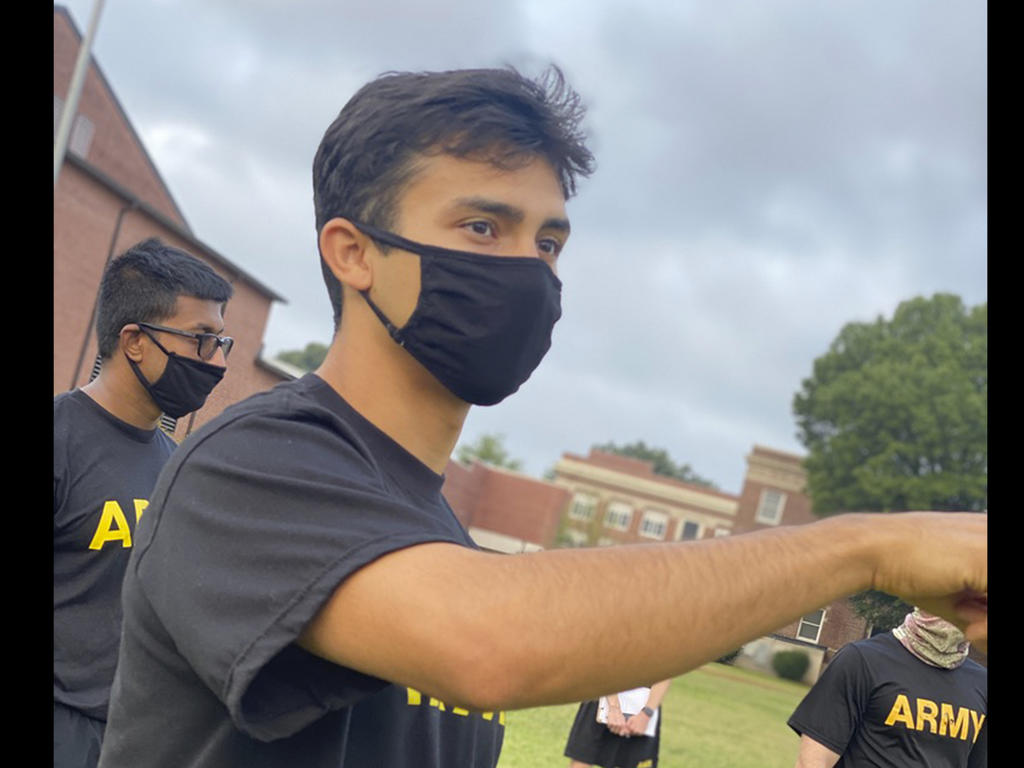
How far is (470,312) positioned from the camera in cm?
176

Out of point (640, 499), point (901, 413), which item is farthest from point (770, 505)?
point (901, 413)

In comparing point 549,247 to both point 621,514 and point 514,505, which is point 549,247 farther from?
point 621,514

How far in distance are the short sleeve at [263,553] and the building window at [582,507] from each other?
62300mm

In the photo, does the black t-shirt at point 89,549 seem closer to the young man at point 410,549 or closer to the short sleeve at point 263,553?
the young man at point 410,549

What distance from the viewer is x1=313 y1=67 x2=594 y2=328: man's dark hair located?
5.69 feet

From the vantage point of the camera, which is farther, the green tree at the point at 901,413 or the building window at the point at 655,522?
the building window at the point at 655,522

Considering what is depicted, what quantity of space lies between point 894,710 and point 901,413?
4464 centimetres

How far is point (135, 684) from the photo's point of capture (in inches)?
62.9

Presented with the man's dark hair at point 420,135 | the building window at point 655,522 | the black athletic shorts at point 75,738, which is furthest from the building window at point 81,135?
the building window at point 655,522

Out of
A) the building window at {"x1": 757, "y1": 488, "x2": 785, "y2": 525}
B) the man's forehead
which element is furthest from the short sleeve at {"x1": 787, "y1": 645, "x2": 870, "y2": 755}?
the building window at {"x1": 757, "y1": 488, "x2": 785, "y2": 525}

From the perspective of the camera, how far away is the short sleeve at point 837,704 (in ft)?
15.8

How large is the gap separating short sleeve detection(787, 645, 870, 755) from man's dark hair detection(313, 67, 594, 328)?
3.63m

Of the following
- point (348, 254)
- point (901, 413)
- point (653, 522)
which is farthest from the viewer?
point (653, 522)
